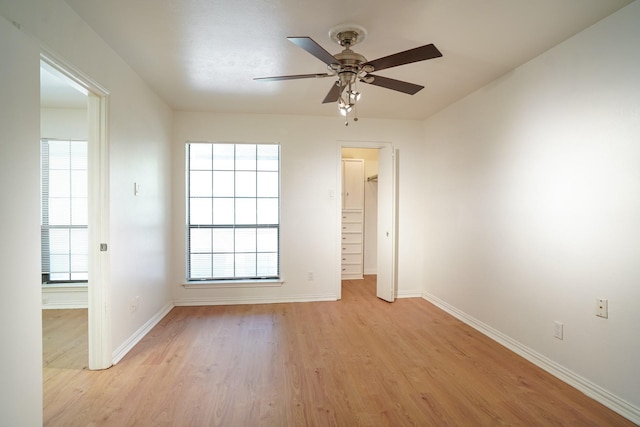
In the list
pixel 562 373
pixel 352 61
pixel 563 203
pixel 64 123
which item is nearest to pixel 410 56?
pixel 352 61

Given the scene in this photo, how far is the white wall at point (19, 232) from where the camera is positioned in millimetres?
1337

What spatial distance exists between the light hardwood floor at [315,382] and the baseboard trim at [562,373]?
0.06 meters

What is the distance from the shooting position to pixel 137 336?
2.79 metres

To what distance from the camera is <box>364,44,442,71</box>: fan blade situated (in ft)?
5.44

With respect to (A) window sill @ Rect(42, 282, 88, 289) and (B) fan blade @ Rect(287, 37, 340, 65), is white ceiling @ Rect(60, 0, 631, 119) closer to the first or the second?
(B) fan blade @ Rect(287, 37, 340, 65)

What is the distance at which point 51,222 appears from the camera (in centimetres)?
374

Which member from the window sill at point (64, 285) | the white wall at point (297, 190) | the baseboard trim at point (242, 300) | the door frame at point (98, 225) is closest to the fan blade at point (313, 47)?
the door frame at point (98, 225)

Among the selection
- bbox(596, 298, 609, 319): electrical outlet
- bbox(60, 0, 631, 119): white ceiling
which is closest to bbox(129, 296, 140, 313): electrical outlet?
bbox(60, 0, 631, 119): white ceiling

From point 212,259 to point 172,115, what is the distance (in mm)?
1951

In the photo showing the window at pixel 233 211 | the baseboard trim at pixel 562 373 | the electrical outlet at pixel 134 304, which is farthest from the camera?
the window at pixel 233 211

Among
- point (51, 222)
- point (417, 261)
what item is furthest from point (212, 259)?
point (417, 261)

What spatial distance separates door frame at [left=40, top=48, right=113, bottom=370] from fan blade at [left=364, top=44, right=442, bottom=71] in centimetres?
208

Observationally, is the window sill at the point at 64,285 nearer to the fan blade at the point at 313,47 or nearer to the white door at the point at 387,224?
the white door at the point at 387,224

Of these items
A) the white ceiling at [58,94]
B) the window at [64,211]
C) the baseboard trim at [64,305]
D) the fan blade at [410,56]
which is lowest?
the baseboard trim at [64,305]
